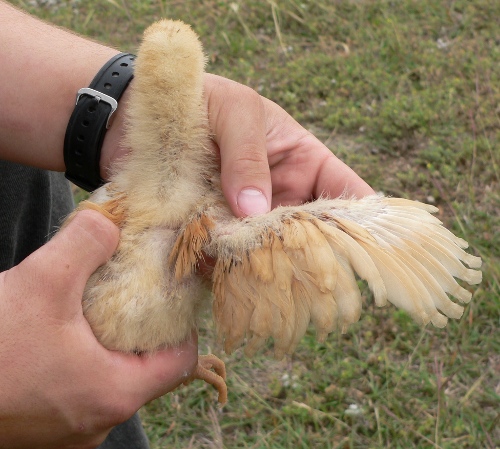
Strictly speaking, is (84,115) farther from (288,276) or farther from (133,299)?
(288,276)

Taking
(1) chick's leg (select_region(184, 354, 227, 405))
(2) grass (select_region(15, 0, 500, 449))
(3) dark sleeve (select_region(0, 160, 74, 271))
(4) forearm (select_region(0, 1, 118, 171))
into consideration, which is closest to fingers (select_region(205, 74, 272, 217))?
(4) forearm (select_region(0, 1, 118, 171))

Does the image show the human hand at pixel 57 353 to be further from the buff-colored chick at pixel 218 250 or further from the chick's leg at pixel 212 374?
the chick's leg at pixel 212 374

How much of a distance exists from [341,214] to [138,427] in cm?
134

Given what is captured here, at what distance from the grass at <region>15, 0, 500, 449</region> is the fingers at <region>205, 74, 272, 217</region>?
1.26 m

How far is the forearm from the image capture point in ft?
6.77

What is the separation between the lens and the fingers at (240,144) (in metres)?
1.76

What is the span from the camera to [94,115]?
1.99m

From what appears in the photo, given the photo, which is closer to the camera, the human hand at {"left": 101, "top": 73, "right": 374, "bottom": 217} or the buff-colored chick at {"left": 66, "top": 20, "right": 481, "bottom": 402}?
the buff-colored chick at {"left": 66, "top": 20, "right": 481, "bottom": 402}

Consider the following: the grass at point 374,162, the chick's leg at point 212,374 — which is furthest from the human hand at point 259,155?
the grass at point 374,162

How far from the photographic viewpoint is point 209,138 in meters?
1.89

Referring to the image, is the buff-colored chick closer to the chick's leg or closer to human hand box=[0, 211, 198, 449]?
human hand box=[0, 211, 198, 449]

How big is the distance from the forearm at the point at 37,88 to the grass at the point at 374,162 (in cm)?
129

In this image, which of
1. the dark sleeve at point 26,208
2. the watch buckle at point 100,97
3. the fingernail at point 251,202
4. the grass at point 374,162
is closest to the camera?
the fingernail at point 251,202

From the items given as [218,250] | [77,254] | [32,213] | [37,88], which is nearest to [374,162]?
[32,213]
